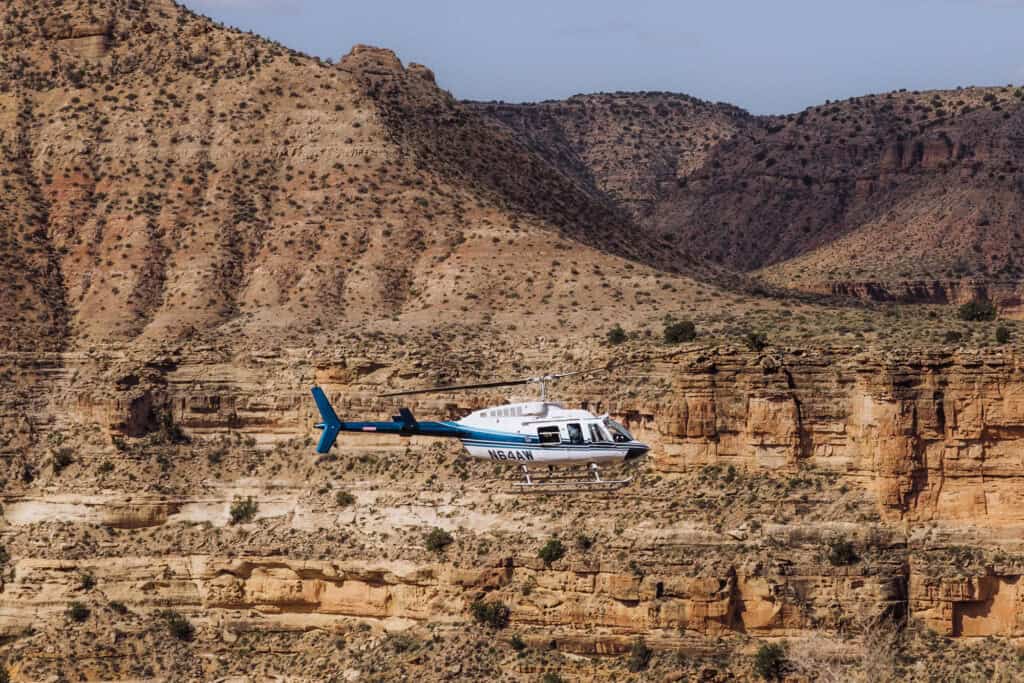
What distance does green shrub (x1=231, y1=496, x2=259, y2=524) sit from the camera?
374ft

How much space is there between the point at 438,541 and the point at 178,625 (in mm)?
12874

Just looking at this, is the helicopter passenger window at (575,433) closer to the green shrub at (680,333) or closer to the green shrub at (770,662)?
the green shrub at (770,662)

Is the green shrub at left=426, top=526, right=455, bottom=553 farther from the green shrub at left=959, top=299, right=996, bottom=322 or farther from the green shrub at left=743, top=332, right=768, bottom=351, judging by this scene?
the green shrub at left=959, top=299, right=996, bottom=322

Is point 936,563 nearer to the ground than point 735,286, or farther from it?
nearer to the ground

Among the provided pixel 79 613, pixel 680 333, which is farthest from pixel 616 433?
pixel 79 613

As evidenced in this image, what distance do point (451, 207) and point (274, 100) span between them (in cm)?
1358

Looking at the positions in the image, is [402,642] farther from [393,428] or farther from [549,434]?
[549,434]

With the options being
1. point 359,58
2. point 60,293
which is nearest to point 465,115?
point 359,58

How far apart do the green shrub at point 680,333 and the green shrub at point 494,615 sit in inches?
583

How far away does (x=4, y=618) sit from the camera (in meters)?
113

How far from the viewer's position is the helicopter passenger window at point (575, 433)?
3711 inches

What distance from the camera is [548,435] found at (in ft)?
311

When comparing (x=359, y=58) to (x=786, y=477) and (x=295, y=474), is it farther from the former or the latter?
(x=786, y=477)

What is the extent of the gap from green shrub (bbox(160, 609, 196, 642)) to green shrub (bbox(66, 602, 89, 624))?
10.9ft
